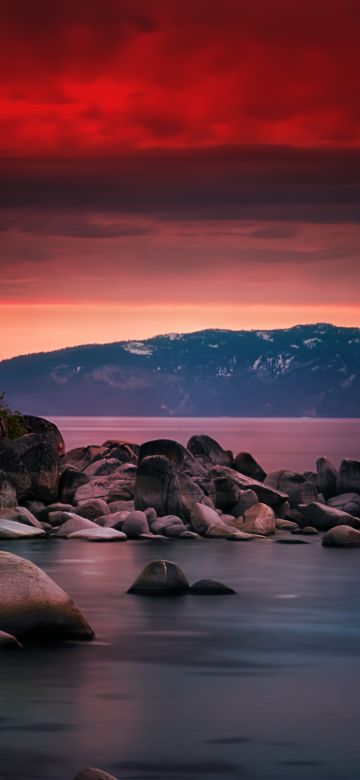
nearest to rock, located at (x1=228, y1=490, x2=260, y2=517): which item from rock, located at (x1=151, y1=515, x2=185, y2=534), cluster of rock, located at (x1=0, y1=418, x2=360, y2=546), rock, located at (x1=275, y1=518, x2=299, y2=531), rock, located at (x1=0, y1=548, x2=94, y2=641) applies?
cluster of rock, located at (x1=0, y1=418, x2=360, y2=546)

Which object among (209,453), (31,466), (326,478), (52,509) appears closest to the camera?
(52,509)

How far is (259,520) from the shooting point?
148ft

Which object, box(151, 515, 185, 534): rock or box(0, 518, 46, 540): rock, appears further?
box(151, 515, 185, 534): rock

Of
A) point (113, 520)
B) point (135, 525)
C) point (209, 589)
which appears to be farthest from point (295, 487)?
point (209, 589)

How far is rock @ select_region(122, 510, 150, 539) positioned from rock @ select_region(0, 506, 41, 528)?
9.99ft

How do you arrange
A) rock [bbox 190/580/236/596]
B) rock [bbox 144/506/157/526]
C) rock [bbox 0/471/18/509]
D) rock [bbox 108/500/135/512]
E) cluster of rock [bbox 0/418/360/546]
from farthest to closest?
rock [bbox 108/500/135/512] → rock [bbox 0/471/18/509] → rock [bbox 144/506/157/526] → cluster of rock [bbox 0/418/360/546] → rock [bbox 190/580/236/596]

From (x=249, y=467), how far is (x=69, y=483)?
11.5 metres

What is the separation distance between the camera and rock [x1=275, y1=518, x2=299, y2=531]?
46.9m

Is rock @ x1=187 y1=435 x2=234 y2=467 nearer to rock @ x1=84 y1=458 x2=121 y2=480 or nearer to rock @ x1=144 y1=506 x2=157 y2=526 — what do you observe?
rock @ x1=84 y1=458 x2=121 y2=480

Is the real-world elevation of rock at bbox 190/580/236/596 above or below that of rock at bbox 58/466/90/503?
below

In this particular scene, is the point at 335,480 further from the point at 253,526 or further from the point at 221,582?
the point at 221,582

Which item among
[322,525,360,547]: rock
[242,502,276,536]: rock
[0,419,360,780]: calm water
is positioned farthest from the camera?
[242,502,276,536]: rock

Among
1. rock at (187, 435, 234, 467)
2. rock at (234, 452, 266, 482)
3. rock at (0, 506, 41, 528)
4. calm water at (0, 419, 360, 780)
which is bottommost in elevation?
calm water at (0, 419, 360, 780)

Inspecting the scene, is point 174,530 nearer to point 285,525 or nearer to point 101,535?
point 101,535
